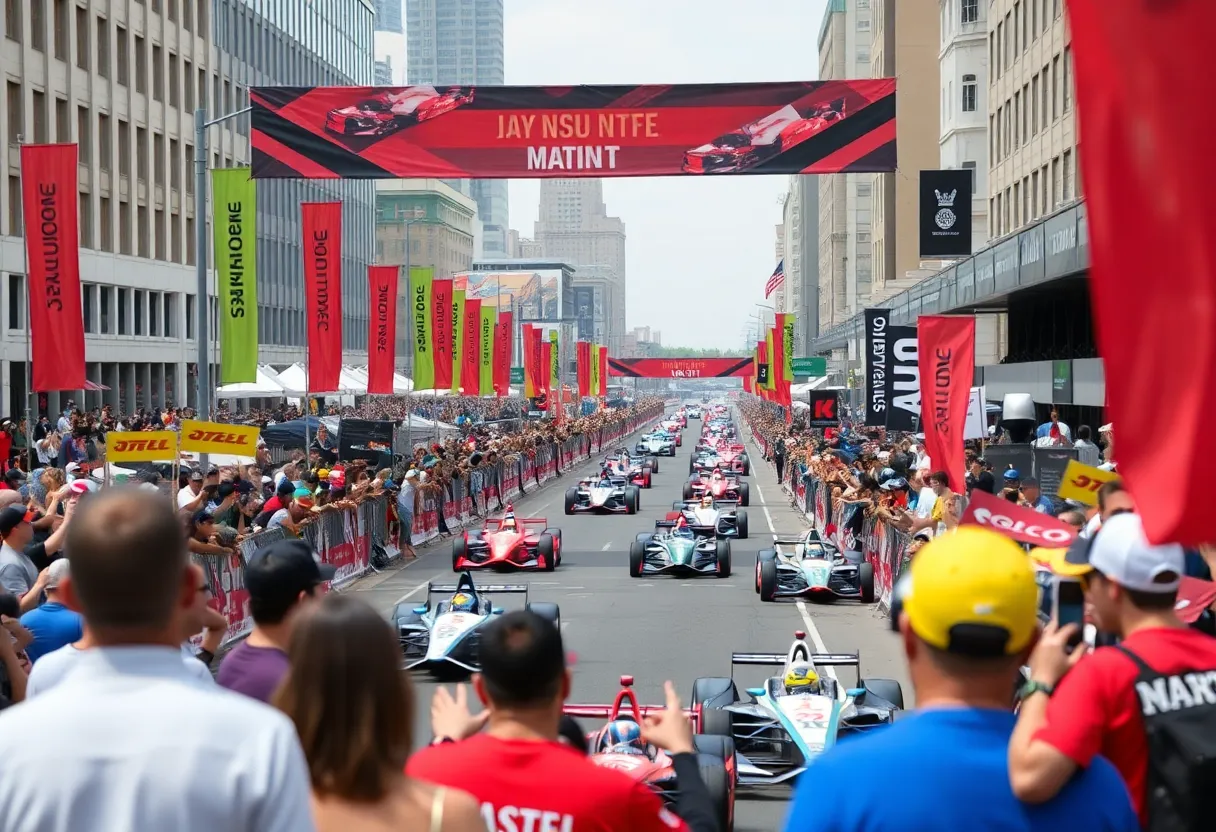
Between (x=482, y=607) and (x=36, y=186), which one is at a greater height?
(x=36, y=186)

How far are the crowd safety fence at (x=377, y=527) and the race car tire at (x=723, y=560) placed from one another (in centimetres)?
481

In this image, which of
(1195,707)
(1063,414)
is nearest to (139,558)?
(1195,707)

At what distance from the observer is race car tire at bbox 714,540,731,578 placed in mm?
23562

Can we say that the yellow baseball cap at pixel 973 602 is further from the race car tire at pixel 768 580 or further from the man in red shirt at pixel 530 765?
the race car tire at pixel 768 580

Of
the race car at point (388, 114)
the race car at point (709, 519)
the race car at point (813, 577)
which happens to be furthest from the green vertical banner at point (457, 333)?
the race car at point (813, 577)

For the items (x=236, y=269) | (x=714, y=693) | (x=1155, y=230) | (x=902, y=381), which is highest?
(x=236, y=269)

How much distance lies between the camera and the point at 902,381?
24547 mm

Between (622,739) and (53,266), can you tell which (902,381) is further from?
(622,739)

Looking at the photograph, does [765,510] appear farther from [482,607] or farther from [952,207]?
[482,607]

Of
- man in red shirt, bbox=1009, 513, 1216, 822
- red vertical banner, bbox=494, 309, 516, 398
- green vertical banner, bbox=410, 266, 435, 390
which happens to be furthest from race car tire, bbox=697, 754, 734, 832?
red vertical banner, bbox=494, 309, 516, 398

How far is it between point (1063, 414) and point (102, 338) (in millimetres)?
27419

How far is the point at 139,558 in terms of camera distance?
10.5 ft

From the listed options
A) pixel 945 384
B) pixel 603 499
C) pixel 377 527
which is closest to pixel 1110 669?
pixel 945 384

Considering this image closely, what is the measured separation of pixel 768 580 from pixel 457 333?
79.6ft
